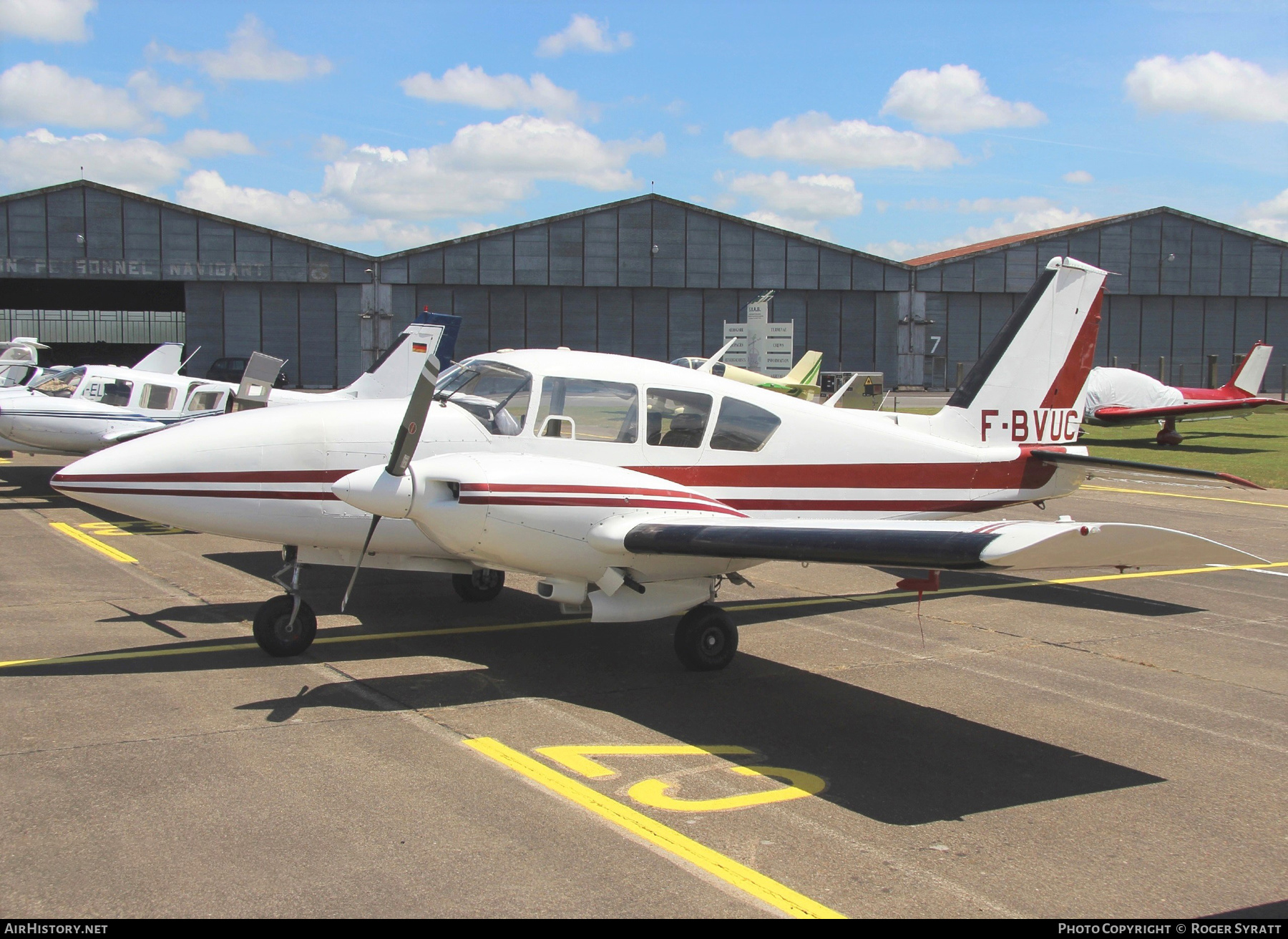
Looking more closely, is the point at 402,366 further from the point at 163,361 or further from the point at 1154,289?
the point at 1154,289

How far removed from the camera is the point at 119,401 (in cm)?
1962

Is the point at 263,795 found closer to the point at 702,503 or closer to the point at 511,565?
the point at 511,565

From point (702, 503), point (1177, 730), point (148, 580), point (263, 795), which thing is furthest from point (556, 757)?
point (148, 580)

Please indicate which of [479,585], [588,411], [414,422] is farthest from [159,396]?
[414,422]

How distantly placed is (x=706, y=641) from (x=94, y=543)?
1017 centimetres

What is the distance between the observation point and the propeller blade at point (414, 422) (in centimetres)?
757

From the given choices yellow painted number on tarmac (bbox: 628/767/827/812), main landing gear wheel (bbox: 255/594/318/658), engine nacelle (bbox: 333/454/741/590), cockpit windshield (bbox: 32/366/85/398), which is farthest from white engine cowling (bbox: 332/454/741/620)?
cockpit windshield (bbox: 32/366/85/398)

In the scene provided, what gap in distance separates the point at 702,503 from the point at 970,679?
104 inches

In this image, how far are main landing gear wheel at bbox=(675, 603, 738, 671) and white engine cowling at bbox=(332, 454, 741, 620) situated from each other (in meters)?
0.20

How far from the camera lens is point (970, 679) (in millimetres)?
8391

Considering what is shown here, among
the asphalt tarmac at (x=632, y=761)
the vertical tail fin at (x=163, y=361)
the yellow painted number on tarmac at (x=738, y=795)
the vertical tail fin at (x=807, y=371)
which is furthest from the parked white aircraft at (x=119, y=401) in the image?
the vertical tail fin at (x=807, y=371)

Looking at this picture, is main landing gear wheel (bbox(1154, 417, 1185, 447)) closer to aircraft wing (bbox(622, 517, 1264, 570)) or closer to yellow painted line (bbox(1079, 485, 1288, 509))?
yellow painted line (bbox(1079, 485, 1288, 509))

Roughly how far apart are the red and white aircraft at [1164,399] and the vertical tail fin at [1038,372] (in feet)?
78.1

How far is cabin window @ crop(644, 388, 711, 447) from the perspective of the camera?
909 cm
